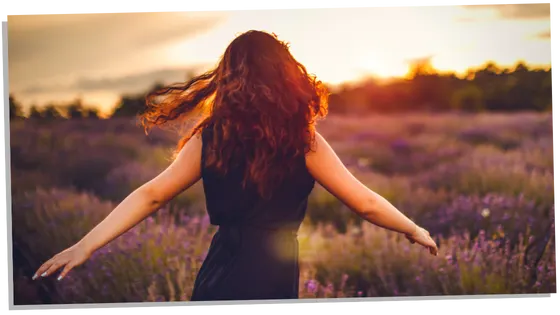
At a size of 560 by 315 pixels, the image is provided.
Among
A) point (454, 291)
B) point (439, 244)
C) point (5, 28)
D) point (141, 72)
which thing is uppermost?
point (5, 28)

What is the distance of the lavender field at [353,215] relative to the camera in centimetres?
436

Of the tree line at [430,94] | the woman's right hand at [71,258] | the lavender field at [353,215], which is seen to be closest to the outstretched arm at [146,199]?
the woman's right hand at [71,258]

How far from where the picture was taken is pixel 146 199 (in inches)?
136

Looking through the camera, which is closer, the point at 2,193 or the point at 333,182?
the point at 333,182

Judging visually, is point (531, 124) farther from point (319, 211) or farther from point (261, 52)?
point (261, 52)

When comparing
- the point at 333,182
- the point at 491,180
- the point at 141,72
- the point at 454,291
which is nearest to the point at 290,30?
the point at 141,72

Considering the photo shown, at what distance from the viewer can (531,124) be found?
4508mm

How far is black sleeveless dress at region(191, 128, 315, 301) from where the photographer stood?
3375 mm

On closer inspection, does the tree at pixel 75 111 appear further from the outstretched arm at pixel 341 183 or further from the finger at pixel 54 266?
the outstretched arm at pixel 341 183

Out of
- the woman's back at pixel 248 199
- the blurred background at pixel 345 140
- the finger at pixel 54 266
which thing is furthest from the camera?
the blurred background at pixel 345 140

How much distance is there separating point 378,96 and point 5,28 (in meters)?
2.33

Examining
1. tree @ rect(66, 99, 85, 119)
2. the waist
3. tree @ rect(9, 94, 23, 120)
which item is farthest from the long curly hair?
tree @ rect(9, 94, 23, 120)

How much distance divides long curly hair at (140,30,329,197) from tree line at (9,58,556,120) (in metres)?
0.77

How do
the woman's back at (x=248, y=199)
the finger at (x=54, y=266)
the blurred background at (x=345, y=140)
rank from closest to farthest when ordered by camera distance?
the woman's back at (x=248, y=199), the finger at (x=54, y=266), the blurred background at (x=345, y=140)
